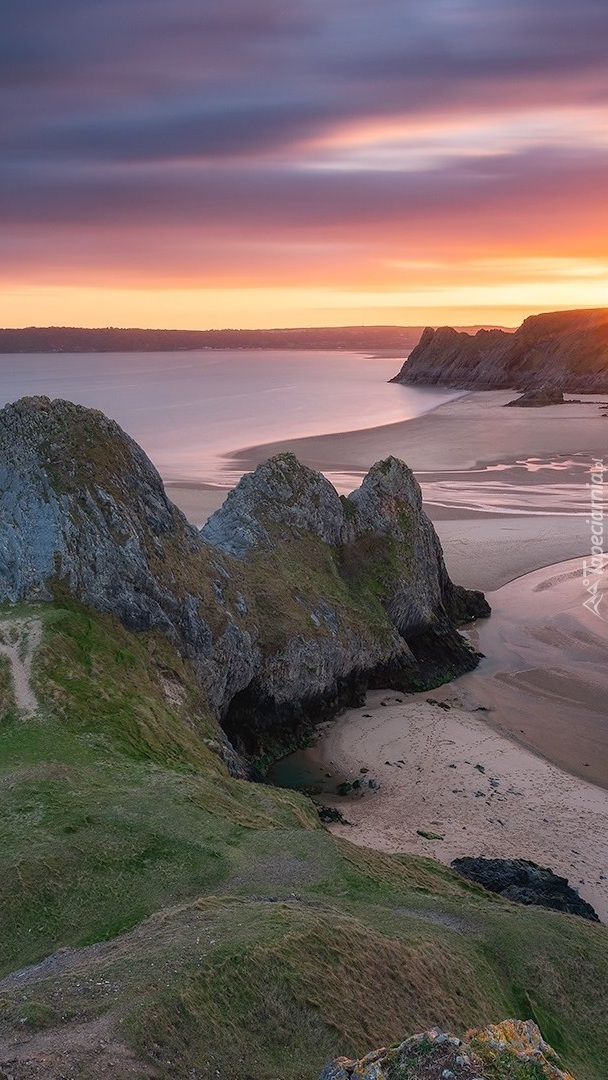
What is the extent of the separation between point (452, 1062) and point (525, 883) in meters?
15.6

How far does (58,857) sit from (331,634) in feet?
64.1

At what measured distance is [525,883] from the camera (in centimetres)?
2497

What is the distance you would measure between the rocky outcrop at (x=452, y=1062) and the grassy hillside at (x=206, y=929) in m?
3.39

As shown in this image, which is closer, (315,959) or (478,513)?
(315,959)

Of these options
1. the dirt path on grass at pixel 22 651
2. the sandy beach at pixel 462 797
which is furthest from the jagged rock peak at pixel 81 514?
the sandy beach at pixel 462 797

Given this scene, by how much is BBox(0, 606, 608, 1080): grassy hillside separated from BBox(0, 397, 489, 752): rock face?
173 inches

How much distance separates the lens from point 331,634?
37.6 m

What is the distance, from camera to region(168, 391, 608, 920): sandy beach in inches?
1112

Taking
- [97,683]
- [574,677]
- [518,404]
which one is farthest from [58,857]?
[518,404]

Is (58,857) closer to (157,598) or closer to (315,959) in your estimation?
(315,959)

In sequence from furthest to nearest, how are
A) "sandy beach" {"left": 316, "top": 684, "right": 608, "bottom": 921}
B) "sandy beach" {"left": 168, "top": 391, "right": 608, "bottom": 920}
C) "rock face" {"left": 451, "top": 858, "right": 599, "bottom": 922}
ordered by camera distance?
"sandy beach" {"left": 168, "top": 391, "right": 608, "bottom": 920} → "sandy beach" {"left": 316, "top": 684, "right": 608, "bottom": 921} → "rock face" {"left": 451, "top": 858, "right": 599, "bottom": 922}

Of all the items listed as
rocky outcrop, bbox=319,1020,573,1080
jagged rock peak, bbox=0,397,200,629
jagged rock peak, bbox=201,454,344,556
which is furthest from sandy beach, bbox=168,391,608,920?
rocky outcrop, bbox=319,1020,573,1080

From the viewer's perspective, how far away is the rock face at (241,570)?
31.8 meters

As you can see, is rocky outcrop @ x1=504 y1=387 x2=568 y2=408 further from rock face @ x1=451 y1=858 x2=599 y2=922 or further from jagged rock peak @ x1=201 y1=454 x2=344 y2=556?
rock face @ x1=451 y1=858 x2=599 y2=922
